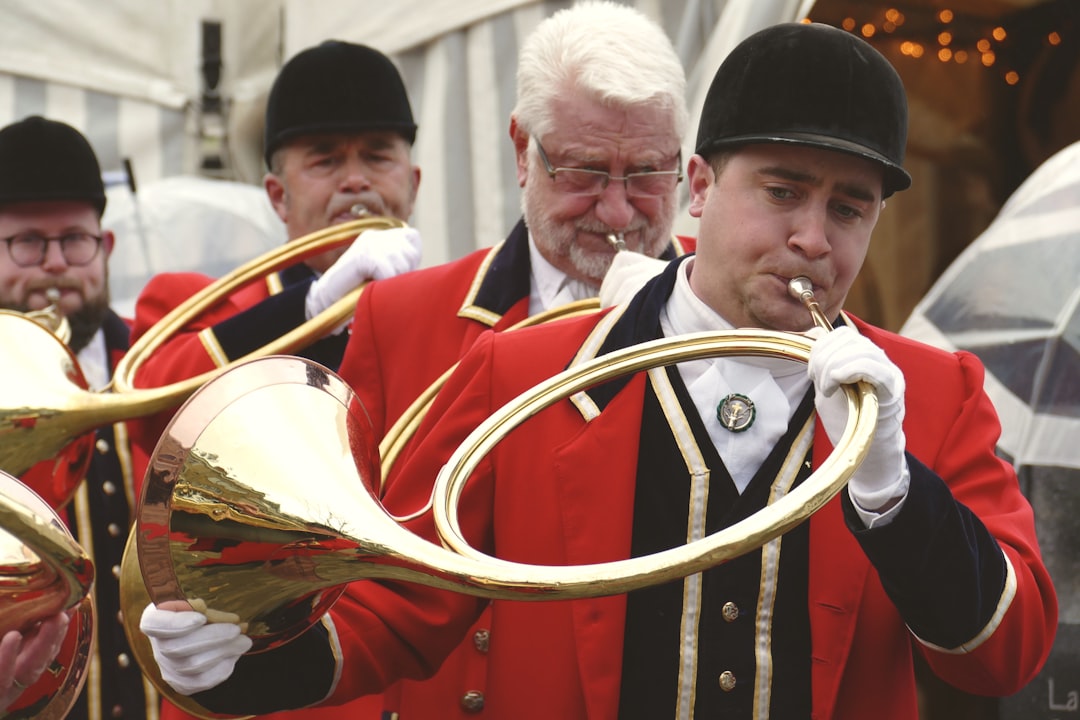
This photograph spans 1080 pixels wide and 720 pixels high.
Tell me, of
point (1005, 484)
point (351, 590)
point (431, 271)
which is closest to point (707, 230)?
point (1005, 484)

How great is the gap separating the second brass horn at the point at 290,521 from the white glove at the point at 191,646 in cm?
3

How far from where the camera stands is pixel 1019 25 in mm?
7648

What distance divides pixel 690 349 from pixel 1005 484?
59cm

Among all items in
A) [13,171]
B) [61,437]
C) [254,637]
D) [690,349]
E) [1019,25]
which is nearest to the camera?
[254,637]

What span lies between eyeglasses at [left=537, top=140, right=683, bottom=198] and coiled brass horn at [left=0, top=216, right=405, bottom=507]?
0.62m

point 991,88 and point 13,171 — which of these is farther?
point 991,88

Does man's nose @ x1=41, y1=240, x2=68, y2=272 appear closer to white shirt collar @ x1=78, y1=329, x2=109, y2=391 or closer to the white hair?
white shirt collar @ x1=78, y1=329, x2=109, y2=391

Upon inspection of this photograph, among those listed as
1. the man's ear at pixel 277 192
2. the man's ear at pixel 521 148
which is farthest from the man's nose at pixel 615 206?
the man's ear at pixel 277 192

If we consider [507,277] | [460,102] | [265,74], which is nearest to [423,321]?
[507,277]

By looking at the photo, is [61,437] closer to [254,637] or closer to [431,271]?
[431,271]

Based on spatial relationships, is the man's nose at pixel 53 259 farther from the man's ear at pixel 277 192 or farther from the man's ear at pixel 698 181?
the man's ear at pixel 698 181

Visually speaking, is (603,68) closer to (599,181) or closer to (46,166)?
(599,181)

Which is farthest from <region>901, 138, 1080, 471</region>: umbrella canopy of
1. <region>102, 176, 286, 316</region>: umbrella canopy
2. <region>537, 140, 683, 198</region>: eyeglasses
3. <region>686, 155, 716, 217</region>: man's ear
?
<region>102, 176, 286, 316</region>: umbrella canopy

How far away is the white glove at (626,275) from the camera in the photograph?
3455 millimetres
